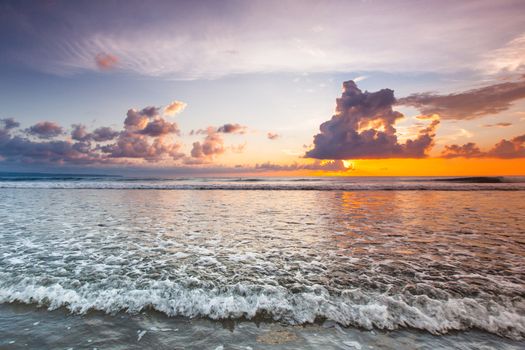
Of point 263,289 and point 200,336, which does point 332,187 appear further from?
point 200,336

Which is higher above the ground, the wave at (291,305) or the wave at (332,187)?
the wave at (291,305)

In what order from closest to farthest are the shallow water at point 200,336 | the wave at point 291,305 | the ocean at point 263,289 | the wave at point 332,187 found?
the shallow water at point 200,336
the ocean at point 263,289
the wave at point 291,305
the wave at point 332,187

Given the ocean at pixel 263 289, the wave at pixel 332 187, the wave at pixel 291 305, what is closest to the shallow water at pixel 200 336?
the ocean at pixel 263 289

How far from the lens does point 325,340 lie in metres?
4.84

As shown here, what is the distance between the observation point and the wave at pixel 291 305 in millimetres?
5354

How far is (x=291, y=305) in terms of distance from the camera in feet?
19.7

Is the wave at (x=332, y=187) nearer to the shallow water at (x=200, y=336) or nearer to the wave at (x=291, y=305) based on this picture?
the wave at (x=291, y=305)

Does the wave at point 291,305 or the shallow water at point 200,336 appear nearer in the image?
the shallow water at point 200,336

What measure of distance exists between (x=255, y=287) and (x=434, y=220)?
13.9 metres

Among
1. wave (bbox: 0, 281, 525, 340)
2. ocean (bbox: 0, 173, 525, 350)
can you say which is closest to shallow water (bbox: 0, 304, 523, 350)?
ocean (bbox: 0, 173, 525, 350)

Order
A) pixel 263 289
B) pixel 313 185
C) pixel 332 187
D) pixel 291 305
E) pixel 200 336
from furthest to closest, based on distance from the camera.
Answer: pixel 313 185 → pixel 332 187 → pixel 263 289 → pixel 291 305 → pixel 200 336

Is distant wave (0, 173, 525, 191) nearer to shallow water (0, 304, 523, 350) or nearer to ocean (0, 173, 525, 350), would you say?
ocean (0, 173, 525, 350)

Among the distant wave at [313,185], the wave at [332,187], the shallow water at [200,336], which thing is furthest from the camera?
the distant wave at [313,185]

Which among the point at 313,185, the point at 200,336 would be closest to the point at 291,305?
the point at 200,336
